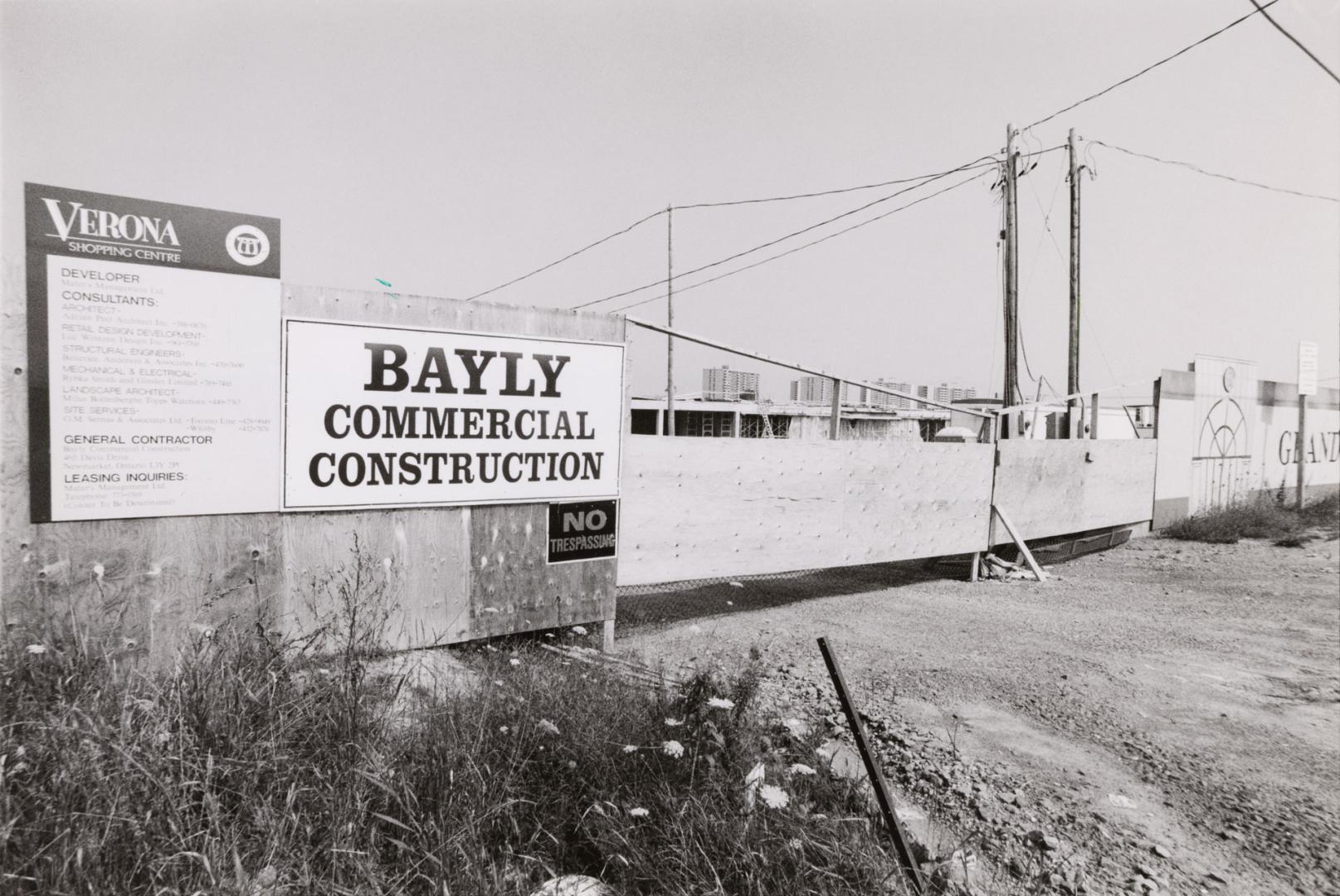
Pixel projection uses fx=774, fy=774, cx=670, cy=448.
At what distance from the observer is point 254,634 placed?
4.09 metres

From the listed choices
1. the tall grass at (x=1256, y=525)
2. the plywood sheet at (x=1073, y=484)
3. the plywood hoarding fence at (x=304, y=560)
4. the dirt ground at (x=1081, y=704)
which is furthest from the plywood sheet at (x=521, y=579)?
the tall grass at (x=1256, y=525)

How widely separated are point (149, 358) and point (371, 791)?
8.41 ft

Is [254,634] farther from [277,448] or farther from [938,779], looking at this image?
[938,779]

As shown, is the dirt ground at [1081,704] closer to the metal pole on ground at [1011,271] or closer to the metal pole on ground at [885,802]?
the metal pole on ground at [885,802]

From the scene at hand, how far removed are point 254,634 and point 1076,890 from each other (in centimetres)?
398

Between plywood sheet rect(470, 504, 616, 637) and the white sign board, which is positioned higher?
the white sign board

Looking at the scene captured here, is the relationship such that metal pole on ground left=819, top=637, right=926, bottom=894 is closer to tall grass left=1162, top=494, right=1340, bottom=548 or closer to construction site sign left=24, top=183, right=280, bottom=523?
construction site sign left=24, top=183, right=280, bottom=523

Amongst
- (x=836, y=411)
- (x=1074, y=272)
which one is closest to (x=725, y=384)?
(x=1074, y=272)

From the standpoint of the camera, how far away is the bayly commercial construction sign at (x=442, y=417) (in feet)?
14.7

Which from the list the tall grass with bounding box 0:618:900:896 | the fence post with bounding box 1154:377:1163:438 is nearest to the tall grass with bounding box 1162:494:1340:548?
the fence post with bounding box 1154:377:1163:438

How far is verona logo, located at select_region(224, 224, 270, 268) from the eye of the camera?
13.5 feet

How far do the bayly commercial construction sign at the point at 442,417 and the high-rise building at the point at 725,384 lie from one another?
45.6 meters

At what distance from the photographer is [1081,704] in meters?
5.06

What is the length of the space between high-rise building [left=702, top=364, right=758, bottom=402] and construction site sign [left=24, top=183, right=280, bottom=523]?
47087 mm
